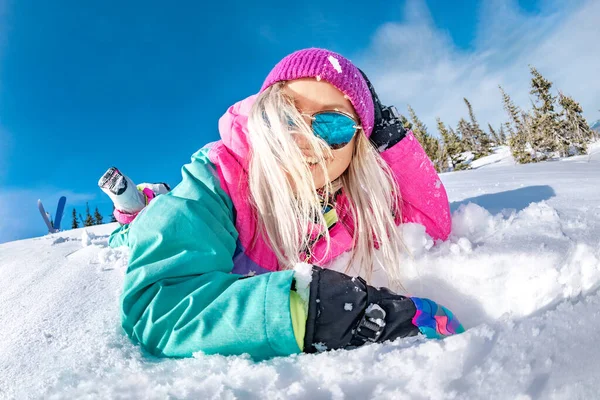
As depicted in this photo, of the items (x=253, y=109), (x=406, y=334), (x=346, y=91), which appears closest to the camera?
(x=406, y=334)

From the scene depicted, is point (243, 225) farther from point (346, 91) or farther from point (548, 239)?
point (548, 239)

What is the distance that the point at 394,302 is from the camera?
1032 millimetres

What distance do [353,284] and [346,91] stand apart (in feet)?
3.60

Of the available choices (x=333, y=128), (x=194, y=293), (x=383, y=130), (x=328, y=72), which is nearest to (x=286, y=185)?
(x=333, y=128)

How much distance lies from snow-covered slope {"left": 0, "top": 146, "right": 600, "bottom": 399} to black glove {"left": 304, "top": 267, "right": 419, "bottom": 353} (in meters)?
0.08

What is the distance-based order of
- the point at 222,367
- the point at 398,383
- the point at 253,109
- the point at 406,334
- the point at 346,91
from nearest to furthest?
the point at 398,383, the point at 222,367, the point at 406,334, the point at 253,109, the point at 346,91

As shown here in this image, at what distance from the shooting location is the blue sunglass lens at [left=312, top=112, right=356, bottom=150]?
1633 mm

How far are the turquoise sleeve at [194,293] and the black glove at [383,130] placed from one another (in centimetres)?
118

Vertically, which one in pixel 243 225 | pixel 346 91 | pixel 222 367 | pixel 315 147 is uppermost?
pixel 346 91

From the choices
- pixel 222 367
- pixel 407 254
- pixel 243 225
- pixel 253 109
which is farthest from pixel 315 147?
pixel 222 367

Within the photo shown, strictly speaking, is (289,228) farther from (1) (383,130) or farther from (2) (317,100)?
(1) (383,130)

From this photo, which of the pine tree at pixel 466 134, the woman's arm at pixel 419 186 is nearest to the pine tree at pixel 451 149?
the pine tree at pixel 466 134

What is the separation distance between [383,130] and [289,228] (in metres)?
0.93

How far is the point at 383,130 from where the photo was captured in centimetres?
210
